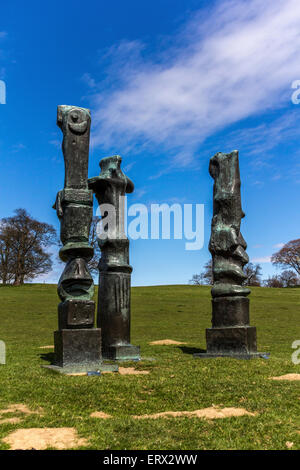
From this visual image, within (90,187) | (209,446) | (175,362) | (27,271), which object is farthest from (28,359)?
(27,271)

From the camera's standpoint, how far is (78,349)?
8336 mm

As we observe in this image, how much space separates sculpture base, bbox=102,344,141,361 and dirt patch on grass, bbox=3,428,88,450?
476 cm

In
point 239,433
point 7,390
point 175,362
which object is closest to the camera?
point 239,433

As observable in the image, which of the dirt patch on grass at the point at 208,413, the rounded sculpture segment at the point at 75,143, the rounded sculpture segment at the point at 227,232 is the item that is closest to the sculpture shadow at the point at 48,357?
the rounded sculpture segment at the point at 75,143

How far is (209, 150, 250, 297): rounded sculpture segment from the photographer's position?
416 inches

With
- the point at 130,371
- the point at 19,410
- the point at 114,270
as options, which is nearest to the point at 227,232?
the point at 114,270

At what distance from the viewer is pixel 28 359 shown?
9.51 meters

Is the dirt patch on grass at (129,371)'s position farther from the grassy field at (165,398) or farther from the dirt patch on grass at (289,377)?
the dirt patch on grass at (289,377)

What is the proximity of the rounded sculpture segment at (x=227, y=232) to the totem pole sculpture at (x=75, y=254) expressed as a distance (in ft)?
10.8

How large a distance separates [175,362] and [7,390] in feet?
12.3

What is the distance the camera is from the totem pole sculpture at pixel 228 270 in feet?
33.0

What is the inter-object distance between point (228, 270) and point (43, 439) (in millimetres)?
6866
